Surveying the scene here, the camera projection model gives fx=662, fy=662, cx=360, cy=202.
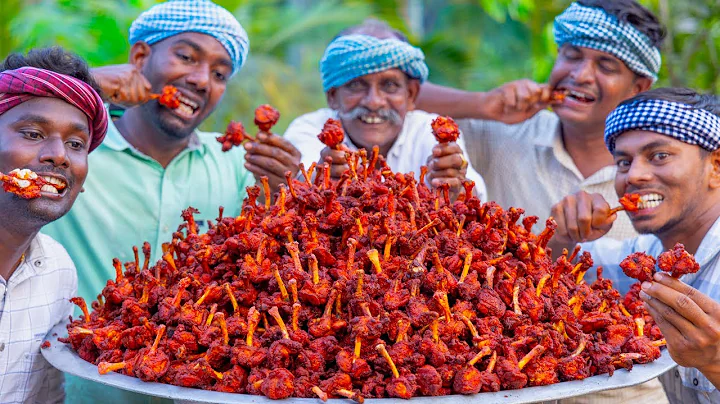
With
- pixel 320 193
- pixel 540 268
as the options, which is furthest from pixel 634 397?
pixel 320 193

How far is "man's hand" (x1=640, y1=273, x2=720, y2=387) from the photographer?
5.46 feet

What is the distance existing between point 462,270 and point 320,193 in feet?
1.60

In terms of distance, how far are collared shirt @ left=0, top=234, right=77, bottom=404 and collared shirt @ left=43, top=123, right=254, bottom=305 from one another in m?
0.64

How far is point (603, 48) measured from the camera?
3314mm

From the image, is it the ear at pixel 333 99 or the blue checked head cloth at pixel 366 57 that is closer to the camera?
the blue checked head cloth at pixel 366 57

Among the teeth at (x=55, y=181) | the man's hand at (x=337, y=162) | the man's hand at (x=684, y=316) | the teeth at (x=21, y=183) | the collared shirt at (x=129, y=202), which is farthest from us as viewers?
the collared shirt at (x=129, y=202)

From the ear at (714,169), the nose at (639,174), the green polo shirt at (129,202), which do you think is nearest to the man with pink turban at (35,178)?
the green polo shirt at (129,202)

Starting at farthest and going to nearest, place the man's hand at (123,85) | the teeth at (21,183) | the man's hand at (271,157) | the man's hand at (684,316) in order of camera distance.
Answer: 1. the man's hand at (123,85)
2. the man's hand at (271,157)
3. the teeth at (21,183)
4. the man's hand at (684,316)

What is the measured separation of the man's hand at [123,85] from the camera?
2.85 m

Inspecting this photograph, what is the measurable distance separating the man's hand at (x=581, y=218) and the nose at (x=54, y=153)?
176 centimetres

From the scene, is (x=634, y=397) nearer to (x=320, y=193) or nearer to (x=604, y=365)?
(x=604, y=365)

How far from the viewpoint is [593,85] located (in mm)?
3357

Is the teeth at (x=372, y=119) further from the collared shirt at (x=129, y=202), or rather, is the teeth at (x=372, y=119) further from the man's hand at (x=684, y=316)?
the man's hand at (x=684, y=316)

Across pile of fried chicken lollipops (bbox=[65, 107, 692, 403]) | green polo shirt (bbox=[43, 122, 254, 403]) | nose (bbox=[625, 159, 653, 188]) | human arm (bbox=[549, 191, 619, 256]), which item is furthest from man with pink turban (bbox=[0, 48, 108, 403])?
nose (bbox=[625, 159, 653, 188])
